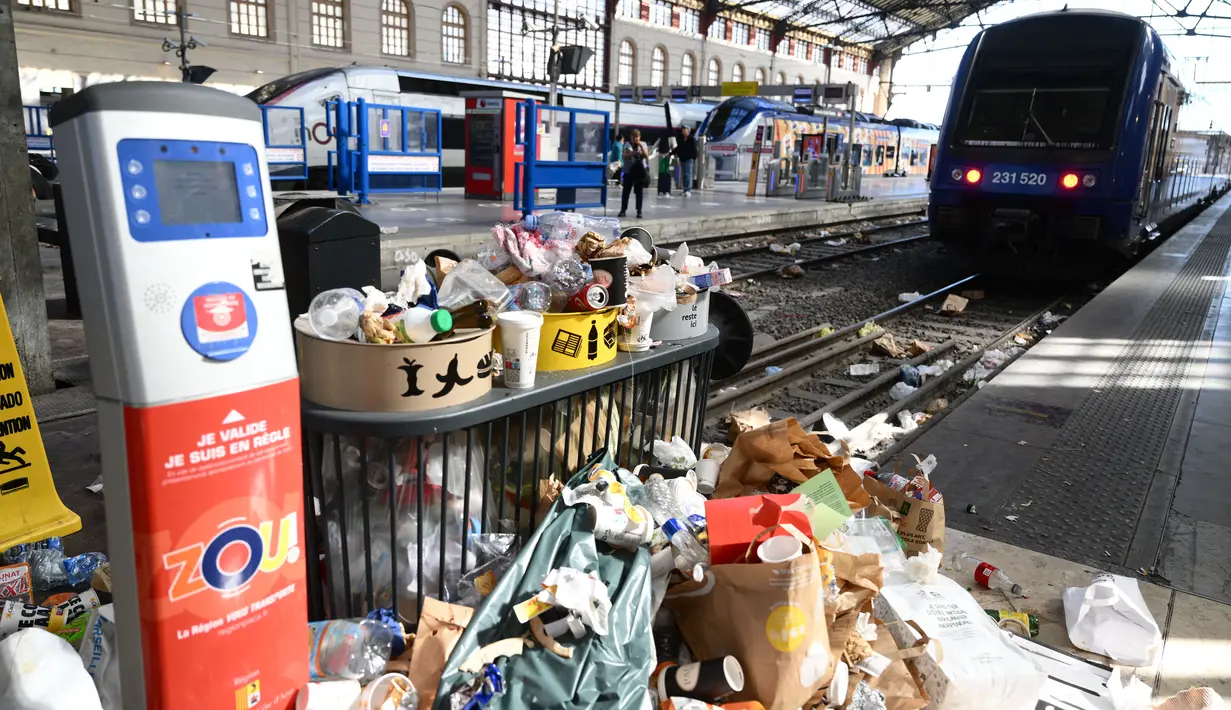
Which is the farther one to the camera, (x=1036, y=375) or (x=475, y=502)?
(x=1036, y=375)

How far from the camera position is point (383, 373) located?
2.05 meters

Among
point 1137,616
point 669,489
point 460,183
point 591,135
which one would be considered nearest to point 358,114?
point 591,135

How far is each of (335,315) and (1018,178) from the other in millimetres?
8822

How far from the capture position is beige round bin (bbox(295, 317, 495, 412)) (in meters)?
2.05

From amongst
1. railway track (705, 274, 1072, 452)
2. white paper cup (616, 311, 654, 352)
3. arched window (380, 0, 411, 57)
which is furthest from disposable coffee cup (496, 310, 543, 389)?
arched window (380, 0, 411, 57)

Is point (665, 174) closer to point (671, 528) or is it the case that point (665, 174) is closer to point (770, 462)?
point (770, 462)

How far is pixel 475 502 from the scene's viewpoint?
7.85ft

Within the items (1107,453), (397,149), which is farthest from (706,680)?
(397,149)

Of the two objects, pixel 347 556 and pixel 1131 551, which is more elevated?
pixel 347 556

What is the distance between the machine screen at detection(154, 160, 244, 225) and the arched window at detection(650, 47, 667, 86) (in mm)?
43229

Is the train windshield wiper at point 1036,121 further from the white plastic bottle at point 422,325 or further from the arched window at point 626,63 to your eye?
the arched window at point 626,63

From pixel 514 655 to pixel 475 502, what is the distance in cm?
48

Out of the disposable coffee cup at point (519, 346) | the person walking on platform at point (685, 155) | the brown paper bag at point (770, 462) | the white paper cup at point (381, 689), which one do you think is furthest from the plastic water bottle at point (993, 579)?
the person walking on platform at point (685, 155)

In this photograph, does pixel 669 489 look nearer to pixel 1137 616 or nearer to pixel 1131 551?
pixel 1137 616
